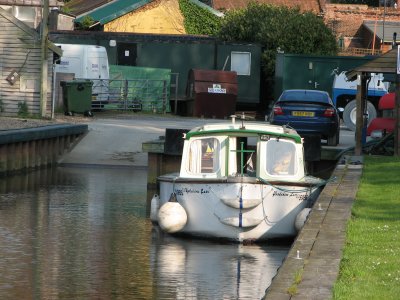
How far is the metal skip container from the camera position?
51.9 meters

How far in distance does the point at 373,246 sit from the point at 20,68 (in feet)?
114

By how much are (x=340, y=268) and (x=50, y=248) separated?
26.0 feet

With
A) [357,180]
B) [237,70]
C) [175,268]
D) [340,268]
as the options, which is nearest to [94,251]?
[175,268]

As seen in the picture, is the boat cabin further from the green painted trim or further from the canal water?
the canal water

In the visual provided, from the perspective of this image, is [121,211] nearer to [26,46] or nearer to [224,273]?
[224,273]

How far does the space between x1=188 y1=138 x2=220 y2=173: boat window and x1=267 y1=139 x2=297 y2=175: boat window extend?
0.94 metres

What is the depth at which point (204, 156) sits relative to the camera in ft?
69.7

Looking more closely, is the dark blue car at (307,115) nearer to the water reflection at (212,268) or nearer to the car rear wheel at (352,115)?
the car rear wheel at (352,115)

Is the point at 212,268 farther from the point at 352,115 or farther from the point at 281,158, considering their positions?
the point at 352,115

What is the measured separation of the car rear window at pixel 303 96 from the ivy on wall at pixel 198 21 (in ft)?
118

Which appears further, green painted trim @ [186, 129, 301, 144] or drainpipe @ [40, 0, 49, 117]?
drainpipe @ [40, 0, 49, 117]

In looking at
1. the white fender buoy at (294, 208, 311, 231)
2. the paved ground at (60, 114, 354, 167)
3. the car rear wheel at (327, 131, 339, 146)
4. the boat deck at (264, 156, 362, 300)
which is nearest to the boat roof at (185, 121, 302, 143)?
the boat deck at (264, 156, 362, 300)

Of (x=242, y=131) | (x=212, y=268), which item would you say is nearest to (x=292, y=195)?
(x=242, y=131)

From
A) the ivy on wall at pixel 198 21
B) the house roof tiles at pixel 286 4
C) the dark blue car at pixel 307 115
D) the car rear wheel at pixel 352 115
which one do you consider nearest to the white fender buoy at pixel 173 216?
the dark blue car at pixel 307 115
